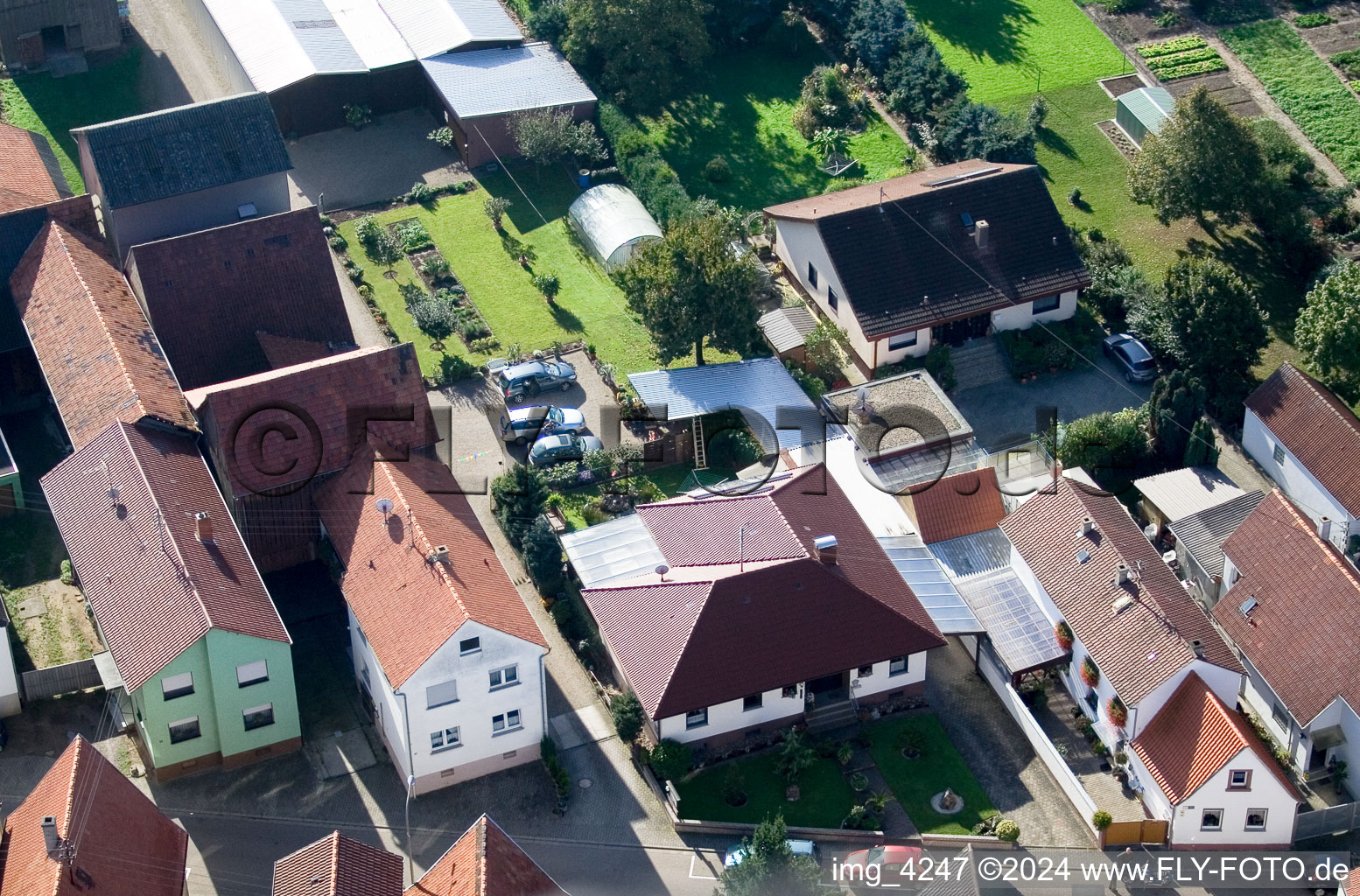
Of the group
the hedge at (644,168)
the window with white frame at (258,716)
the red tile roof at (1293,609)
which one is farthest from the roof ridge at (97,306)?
the red tile roof at (1293,609)

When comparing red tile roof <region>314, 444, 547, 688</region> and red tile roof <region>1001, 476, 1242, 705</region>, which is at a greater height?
red tile roof <region>1001, 476, 1242, 705</region>

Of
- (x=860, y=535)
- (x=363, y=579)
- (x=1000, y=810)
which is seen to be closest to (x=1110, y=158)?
(x=860, y=535)

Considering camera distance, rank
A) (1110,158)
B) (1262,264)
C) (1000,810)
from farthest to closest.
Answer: (1110,158), (1262,264), (1000,810)

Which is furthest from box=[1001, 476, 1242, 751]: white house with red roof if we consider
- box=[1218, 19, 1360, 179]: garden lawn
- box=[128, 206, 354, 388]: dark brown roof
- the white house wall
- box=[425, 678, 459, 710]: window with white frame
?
box=[1218, 19, 1360, 179]: garden lawn

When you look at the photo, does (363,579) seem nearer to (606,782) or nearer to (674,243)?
(606,782)

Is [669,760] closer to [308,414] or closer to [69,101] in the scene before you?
[308,414]

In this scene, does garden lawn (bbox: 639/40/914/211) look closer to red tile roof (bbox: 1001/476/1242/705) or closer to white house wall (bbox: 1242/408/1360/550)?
white house wall (bbox: 1242/408/1360/550)

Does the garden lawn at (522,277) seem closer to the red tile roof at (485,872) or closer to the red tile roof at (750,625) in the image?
the red tile roof at (750,625)
